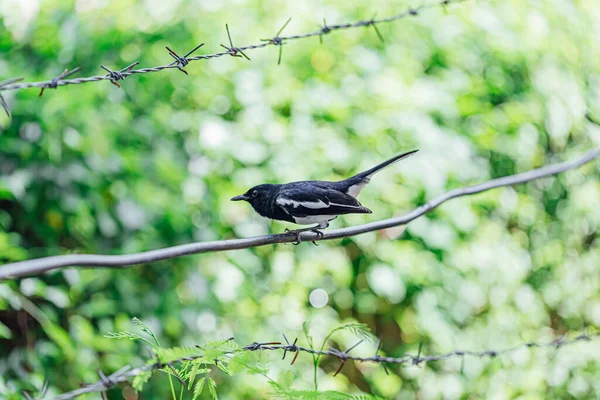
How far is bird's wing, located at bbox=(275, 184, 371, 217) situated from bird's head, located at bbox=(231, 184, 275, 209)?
8 centimetres

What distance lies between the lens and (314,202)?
1760 millimetres

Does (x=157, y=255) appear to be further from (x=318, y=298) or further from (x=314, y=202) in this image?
(x=318, y=298)

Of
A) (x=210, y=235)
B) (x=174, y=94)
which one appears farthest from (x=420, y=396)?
(x=174, y=94)

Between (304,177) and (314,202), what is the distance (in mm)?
1395

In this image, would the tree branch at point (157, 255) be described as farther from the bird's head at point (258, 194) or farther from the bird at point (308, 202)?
the bird's head at point (258, 194)

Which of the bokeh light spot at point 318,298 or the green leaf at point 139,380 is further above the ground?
the green leaf at point 139,380

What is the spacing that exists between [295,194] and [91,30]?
2.12 m

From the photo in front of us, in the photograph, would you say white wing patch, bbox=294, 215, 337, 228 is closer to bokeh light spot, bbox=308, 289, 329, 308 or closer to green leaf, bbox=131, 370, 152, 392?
green leaf, bbox=131, 370, 152, 392

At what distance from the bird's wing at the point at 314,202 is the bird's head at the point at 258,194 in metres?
0.08

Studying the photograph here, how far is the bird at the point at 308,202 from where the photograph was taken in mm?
1757

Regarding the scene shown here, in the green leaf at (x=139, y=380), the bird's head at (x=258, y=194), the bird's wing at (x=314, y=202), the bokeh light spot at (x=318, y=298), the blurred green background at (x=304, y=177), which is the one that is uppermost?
the green leaf at (x=139, y=380)

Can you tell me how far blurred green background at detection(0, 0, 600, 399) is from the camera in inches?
110

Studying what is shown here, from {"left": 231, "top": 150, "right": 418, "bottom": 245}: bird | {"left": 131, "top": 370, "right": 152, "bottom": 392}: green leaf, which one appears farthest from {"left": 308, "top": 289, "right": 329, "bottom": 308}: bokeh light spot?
{"left": 131, "top": 370, "right": 152, "bottom": 392}: green leaf

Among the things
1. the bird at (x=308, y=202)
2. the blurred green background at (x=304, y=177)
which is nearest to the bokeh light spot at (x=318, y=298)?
the blurred green background at (x=304, y=177)
